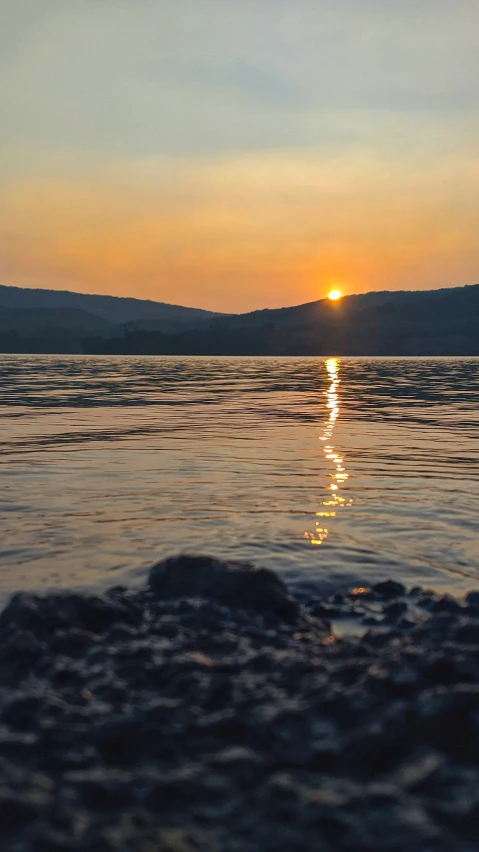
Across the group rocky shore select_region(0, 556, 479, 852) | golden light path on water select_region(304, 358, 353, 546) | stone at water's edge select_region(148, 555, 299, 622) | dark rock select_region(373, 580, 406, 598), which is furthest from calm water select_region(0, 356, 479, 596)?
rocky shore select_region(0, 556, 479, 852)

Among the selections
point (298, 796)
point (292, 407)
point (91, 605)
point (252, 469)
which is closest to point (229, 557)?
point (91, 605)

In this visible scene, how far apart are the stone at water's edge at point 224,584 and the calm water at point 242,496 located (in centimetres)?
95

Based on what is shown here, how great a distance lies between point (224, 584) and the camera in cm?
889

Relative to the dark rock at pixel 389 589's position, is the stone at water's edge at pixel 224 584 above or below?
above

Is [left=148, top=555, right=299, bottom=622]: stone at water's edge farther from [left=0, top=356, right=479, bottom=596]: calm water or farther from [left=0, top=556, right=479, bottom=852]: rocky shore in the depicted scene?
[left=0, top=356, right=479, bottom=596]: calm water

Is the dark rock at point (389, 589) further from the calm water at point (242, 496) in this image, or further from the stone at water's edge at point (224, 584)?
the stone at water's edge at point (224, 584)

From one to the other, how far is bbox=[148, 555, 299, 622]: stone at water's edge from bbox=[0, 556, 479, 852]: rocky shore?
0.12 ft

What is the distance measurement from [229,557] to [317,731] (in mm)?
5554

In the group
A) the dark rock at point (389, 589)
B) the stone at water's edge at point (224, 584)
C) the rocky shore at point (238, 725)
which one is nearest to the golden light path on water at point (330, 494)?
the dark rock at point (389, 589)

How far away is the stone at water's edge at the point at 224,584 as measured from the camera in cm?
856

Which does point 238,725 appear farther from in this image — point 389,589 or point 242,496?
point 242,496

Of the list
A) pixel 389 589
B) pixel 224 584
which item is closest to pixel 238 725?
pixel 224 584

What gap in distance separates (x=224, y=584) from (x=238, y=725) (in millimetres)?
2957

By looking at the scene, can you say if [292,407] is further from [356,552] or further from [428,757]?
[428,757]
